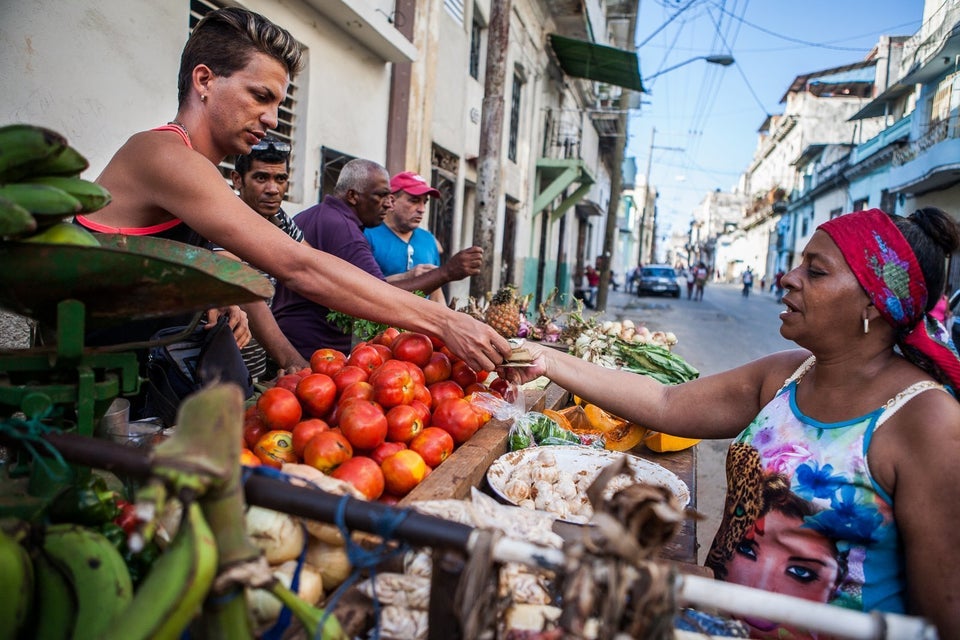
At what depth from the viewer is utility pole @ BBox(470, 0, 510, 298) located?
6.06 metres

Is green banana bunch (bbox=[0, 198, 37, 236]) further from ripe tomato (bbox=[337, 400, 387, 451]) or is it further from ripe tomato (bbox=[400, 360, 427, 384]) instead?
ripe tomato (bbox=[400, 360, 427, 384])

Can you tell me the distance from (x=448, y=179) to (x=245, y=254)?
29.2 feet

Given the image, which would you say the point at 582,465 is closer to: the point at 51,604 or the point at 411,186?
the point at 51,604

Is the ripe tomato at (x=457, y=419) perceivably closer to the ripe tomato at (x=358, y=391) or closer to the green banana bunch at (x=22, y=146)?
the ripe tomato at (x=358, y=391)

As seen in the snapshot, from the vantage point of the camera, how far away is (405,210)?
5023mm

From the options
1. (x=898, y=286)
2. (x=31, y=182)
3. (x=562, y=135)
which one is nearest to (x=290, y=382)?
(x=31, y=182)

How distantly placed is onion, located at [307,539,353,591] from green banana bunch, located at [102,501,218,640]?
521mm

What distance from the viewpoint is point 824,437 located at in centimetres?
185

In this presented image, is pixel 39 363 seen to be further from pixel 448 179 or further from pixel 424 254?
pixel 448 179

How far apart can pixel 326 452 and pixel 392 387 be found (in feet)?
1.35

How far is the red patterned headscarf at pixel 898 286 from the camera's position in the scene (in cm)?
177

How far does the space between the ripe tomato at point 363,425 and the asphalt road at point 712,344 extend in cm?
96

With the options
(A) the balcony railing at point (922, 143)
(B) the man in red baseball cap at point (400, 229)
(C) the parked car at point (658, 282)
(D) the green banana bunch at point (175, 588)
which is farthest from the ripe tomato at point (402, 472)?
(C) the parked car at point (658, 282)

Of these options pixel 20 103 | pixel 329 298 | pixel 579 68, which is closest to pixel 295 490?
pixel 329 298
